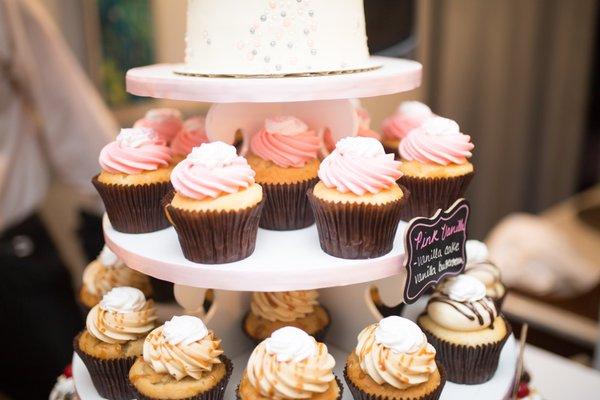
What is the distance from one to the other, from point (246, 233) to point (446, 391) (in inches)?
25.6

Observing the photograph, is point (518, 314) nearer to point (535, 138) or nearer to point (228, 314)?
point (228, 314)

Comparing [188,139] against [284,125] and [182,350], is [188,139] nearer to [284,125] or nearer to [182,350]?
[284,125]

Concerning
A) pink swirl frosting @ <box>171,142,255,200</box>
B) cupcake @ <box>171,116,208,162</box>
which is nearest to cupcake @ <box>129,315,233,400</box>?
pink swirl frosting @ <box>171,142,255,200</box>

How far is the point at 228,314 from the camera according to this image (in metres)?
1.71

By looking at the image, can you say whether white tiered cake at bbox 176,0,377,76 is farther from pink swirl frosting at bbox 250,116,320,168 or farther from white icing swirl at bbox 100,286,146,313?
white icing swirl at bbox 100,286,146,313

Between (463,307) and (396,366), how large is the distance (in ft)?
1.05

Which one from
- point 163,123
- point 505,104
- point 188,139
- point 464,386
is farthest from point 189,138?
point 505,104

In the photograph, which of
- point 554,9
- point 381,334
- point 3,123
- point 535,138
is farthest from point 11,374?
point 554,9

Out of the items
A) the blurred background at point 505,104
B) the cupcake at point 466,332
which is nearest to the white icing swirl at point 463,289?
the cupcake at point 466,332

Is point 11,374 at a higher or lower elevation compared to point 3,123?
lower

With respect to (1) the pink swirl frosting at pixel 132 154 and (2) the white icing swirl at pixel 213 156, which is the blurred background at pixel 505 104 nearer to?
(1) the pink swirl frosting at pixel 132 154

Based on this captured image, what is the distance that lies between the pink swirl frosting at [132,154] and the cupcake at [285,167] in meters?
0.24

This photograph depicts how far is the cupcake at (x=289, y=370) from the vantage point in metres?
1.18

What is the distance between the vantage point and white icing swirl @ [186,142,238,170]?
4.17ft
